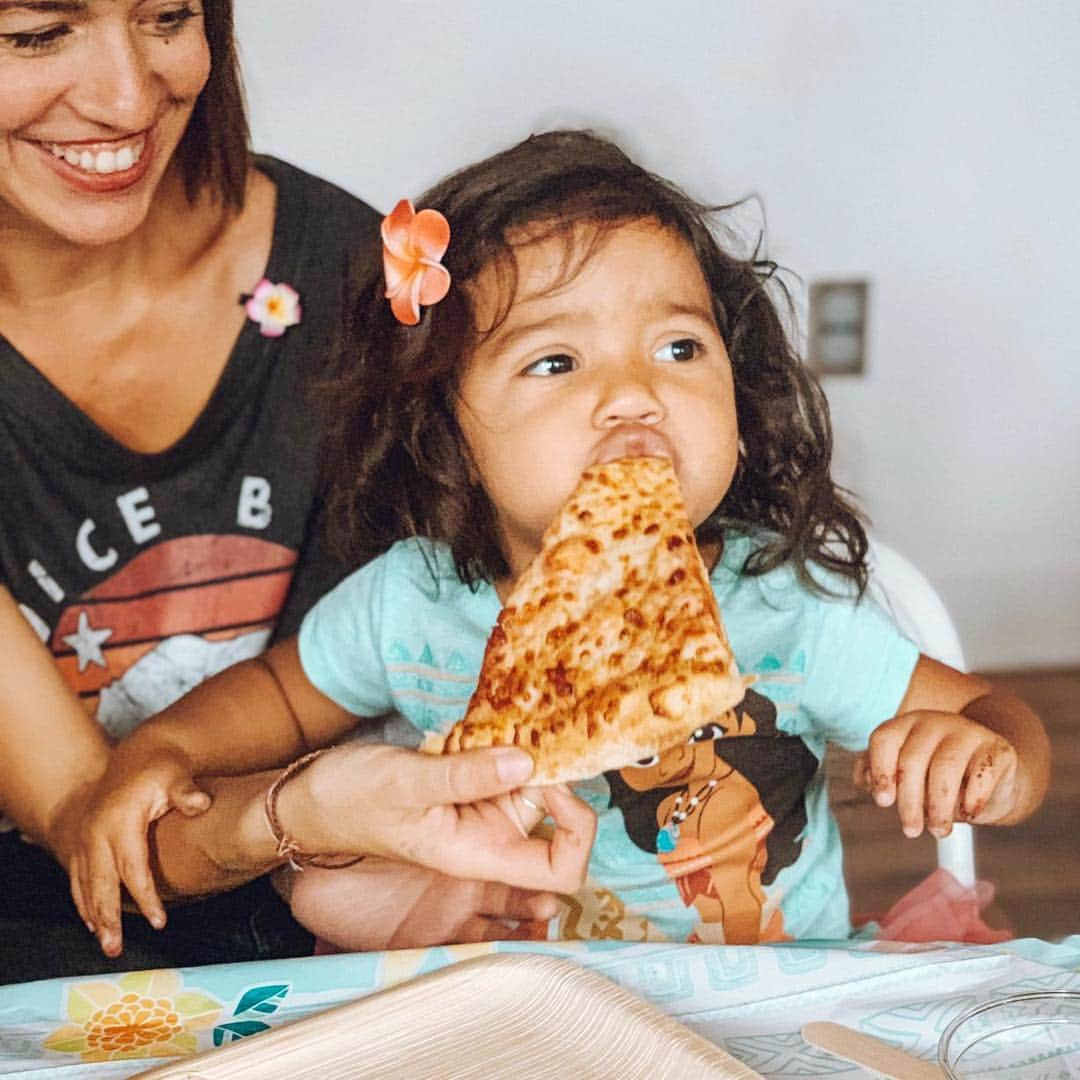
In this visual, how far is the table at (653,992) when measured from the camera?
854 millimetres

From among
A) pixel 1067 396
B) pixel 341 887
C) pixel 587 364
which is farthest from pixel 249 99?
pixel 1067 396

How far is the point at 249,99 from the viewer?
109cm

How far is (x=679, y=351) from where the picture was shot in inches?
40.8

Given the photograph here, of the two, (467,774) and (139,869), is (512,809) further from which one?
(139,869)

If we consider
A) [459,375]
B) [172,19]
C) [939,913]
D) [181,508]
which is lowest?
[939,913]

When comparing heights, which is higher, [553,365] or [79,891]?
[553,365]

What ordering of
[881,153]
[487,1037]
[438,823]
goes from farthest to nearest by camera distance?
[881,153]
[438,823]
[487,1037]

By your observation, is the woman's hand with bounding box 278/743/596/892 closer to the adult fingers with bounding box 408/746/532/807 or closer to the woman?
the adult fingers with bounding box 408/746/532/807

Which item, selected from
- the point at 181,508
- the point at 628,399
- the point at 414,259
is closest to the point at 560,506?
the point at 628,399

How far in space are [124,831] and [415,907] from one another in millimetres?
240

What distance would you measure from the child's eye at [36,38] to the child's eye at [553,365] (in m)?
0.41

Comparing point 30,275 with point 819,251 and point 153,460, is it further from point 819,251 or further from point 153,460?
point 819,251

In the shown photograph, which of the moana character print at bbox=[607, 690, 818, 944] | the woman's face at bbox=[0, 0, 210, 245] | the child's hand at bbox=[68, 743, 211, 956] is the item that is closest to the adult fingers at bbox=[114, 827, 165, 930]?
the child's hand at bbox=[68, 743, 211, 956]

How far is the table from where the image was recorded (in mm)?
854
